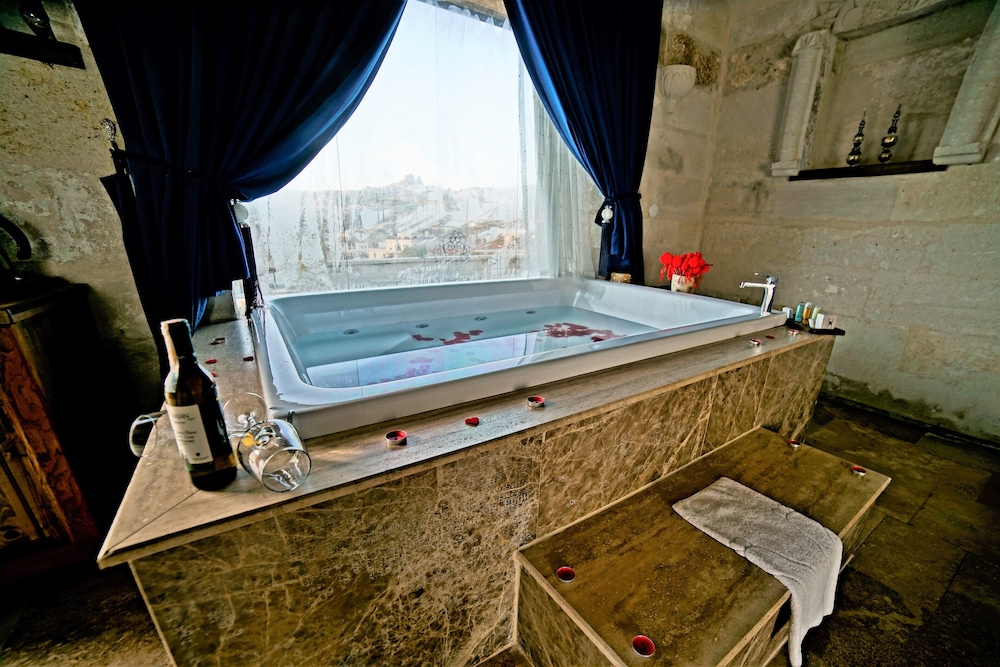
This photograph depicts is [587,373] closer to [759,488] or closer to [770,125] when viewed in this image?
[759,488]

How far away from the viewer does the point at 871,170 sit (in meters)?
1.98

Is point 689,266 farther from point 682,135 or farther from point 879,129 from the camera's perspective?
point 879,129

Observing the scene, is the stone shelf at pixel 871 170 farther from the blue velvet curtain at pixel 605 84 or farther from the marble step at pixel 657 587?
the marble step at pixel 657 587

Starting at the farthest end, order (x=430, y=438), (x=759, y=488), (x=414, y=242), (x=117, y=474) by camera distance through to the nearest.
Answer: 1. (x=414, y=242)
2. (x=117, y=474)
3. (x=759, y=488)
4. (x=430, y=438)

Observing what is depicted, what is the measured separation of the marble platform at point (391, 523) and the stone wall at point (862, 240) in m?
1.80

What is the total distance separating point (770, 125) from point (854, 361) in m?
1.54

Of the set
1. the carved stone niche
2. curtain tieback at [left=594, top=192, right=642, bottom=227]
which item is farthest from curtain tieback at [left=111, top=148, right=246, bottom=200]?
the carved stone niche

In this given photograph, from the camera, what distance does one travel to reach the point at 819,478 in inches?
44.9

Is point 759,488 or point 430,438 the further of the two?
point 759,488

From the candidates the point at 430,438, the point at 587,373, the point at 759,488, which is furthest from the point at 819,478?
the point at 430,438

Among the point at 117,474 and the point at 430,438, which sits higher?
the point at 430,438

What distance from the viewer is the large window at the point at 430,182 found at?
161cm

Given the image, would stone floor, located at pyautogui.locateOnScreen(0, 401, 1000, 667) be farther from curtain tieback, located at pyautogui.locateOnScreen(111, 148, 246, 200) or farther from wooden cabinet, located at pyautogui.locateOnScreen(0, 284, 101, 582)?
curtain tieback, located at pyautogui.locateOnScreen(111, 148, 246, 200)

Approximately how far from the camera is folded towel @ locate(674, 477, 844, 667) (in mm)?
809
